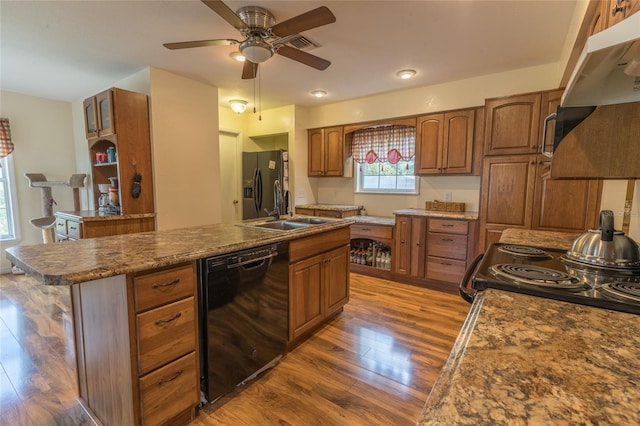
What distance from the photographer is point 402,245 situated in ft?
12.0

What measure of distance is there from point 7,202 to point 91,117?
219 centimetres

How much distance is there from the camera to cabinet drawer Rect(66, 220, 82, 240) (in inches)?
117

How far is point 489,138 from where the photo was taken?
3.12m

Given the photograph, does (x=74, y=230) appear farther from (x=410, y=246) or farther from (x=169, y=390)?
(x=410, y=246)

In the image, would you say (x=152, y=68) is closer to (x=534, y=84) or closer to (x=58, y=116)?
(x=58, y=116)

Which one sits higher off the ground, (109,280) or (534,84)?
(534,84)

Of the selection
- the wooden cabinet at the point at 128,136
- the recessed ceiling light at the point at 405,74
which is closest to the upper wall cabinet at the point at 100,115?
the wooden cabinet at the point at 128,136

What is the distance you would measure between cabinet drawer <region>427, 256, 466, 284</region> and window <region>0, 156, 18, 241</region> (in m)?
5.73

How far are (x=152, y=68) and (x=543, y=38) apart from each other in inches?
145

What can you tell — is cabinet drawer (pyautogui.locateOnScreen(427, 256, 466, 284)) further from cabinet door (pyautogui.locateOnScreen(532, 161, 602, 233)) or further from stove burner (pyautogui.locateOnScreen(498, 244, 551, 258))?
stove burner (pyautogui.locateOnScreen(498, 244, 551, 258))

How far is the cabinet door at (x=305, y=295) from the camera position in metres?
2.13

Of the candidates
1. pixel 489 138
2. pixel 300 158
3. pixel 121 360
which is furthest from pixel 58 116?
pixel 489 138

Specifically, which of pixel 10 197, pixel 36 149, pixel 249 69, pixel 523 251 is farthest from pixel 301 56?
pixel 10 197

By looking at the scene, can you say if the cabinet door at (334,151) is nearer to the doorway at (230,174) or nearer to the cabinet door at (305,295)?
the doorway at (230,174)
